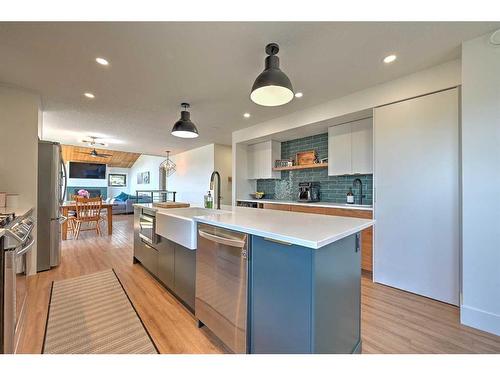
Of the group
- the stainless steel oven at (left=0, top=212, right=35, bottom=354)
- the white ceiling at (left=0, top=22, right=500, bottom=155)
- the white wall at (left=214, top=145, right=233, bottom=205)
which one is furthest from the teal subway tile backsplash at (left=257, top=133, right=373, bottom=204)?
the stainless steel oven at (left=0, top=212, right=35, bottom=354)

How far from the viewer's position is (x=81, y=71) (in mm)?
2266

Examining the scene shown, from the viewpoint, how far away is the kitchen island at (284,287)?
100 centimetres

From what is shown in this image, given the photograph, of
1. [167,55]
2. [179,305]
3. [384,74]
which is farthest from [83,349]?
[384,74]

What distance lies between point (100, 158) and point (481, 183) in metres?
12.3

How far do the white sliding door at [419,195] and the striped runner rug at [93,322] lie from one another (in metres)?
2.54

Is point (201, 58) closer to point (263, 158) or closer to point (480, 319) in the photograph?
point (263, 158)

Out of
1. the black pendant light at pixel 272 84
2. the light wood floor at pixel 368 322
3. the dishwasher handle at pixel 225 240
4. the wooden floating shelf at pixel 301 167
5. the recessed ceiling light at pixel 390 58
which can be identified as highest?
the recessed ceiling light at pixel 390 58

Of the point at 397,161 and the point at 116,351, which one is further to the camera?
the point at 397,161

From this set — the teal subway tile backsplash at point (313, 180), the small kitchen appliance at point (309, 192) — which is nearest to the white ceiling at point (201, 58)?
the teal subway tile backsplash at point (313, 180)

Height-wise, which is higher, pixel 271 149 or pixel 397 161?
pixel 271 149

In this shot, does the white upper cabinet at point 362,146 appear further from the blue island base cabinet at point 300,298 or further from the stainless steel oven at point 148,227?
the stainless steel oven at point 148,227

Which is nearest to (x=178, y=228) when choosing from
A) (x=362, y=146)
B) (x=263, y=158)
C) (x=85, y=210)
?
(x=362, y=146)

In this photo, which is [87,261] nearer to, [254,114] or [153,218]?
[153,218]
